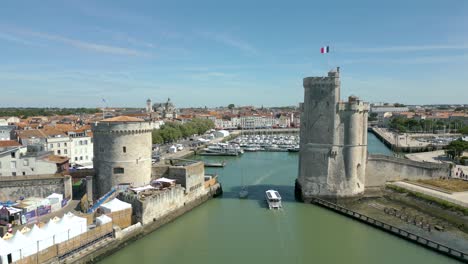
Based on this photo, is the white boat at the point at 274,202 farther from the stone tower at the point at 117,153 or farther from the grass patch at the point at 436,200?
the grass patch at the point at 436,200

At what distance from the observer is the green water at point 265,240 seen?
51.7 ft

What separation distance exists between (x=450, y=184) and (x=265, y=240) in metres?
16.2

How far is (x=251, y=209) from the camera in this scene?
22.4m

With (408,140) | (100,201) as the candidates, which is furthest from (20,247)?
(408,140)

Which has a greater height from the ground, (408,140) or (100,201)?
(100,201)

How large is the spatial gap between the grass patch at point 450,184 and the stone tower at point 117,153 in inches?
825

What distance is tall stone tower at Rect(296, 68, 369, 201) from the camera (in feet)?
73.0

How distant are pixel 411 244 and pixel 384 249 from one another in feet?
4.77

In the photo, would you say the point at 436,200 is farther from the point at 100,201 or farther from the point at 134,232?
the point at 100,201

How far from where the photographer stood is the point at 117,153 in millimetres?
20750

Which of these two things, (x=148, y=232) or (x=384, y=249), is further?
(x=148, y=232)

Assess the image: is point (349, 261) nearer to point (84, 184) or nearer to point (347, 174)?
point (347, 174)

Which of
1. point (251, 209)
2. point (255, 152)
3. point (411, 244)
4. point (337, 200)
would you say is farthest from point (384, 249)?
point (255, 152)

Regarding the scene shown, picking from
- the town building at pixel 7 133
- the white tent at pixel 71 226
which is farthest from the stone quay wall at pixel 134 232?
the town building at pixel 7 133
